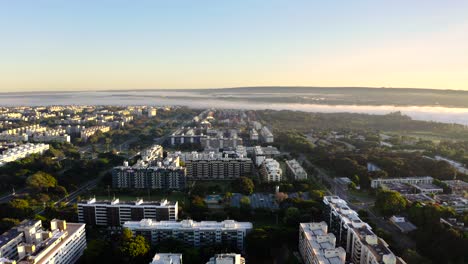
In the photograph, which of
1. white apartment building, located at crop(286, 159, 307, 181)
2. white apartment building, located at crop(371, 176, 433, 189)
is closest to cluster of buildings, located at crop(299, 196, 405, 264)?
white apartment building, located at crop(286, 159, 307, 181)

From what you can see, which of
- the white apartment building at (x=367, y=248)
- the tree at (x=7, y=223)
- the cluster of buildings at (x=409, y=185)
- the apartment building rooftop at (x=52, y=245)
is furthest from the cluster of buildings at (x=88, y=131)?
the white apartment building at (x=367, y=248)

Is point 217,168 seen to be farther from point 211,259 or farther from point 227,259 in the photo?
point 227,259

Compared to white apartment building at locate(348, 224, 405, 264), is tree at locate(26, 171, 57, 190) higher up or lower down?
lower down

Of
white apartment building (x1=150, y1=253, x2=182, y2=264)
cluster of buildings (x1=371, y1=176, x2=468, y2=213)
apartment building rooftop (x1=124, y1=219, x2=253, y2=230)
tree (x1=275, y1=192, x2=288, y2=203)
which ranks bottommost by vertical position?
tree (x1=275, y1=192, x2=288, y2=203)

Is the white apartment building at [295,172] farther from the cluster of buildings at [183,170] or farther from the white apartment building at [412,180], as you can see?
the white apartment building at [412,180]

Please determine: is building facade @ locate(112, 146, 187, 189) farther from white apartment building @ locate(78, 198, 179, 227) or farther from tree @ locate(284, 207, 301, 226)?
tree @ locate(284, 207, 301, 226)

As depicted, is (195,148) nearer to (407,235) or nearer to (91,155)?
(91,155)
